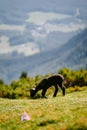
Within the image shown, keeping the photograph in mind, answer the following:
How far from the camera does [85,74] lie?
9538cm

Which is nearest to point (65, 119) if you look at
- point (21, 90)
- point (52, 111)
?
point (52, 111)

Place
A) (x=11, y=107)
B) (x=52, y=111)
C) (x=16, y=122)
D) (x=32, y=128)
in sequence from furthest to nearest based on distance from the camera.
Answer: (x=11, y=107) < (x=52, y=111) < (x=16, y=122) < (x=32, y=128)

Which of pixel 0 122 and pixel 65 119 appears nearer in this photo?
pixel 65 119

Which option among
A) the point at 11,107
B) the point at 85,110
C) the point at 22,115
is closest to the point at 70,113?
the point at 85,110

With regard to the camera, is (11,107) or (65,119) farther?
(11,107)

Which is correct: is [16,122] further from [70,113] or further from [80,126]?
[80,126]

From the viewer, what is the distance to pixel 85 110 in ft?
109

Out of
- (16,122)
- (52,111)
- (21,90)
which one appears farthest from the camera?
(21,90)

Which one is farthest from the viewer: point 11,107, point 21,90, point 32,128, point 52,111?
point 21,90

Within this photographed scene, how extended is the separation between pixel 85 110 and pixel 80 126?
4.91 m

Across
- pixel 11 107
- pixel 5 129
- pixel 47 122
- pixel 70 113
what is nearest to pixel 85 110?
pixel 70 113

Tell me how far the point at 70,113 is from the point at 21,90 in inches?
2346

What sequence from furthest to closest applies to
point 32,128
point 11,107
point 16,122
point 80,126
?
1. point 11,107
2. point 16,122
3. point 32,128
4. point 80,126

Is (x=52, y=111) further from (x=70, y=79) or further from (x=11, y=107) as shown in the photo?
(x=70, y=79)
